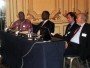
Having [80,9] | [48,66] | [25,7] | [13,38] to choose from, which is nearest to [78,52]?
[48,66]

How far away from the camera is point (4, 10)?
6.68 m

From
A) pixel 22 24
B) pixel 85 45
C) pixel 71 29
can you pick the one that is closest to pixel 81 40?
pixel 85 45

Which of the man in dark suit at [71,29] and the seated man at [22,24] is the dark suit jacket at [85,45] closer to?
the man in dark suit at [71,29]

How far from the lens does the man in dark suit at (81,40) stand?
430 centimetres

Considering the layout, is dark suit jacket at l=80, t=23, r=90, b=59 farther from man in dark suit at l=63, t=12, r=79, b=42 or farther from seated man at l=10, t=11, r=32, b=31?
seated man at l=10, t=11, r=32, b=31

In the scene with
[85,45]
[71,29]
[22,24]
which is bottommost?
[85,45]

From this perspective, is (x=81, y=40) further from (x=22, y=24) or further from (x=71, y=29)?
(x=22, y=24)

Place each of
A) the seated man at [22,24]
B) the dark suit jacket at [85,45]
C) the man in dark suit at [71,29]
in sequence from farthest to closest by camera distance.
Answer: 1. the seated man at [22,24]
2. the man in dark suit at [71,29]
3. the dark suit jacket at [85,45]

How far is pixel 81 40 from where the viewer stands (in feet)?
14.4

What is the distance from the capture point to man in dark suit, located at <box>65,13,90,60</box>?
4.30 meters

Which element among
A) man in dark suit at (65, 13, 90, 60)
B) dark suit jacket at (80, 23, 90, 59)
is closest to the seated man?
man in dark suit at (65, 13, 90, 60)

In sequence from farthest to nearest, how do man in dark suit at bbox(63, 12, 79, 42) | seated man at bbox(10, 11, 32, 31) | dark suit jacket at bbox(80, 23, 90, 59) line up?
1. seated man at bbox(10, 11, 32, 31)
2. man in dark suit at bbox(63, 12, 79, 42)
3. dark suit jacket at bbox(80, 23, 90, 59)

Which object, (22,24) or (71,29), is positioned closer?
(71,29)

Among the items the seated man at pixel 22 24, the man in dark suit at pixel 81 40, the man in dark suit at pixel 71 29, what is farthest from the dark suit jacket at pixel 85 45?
the seated man at pixel 22 24
